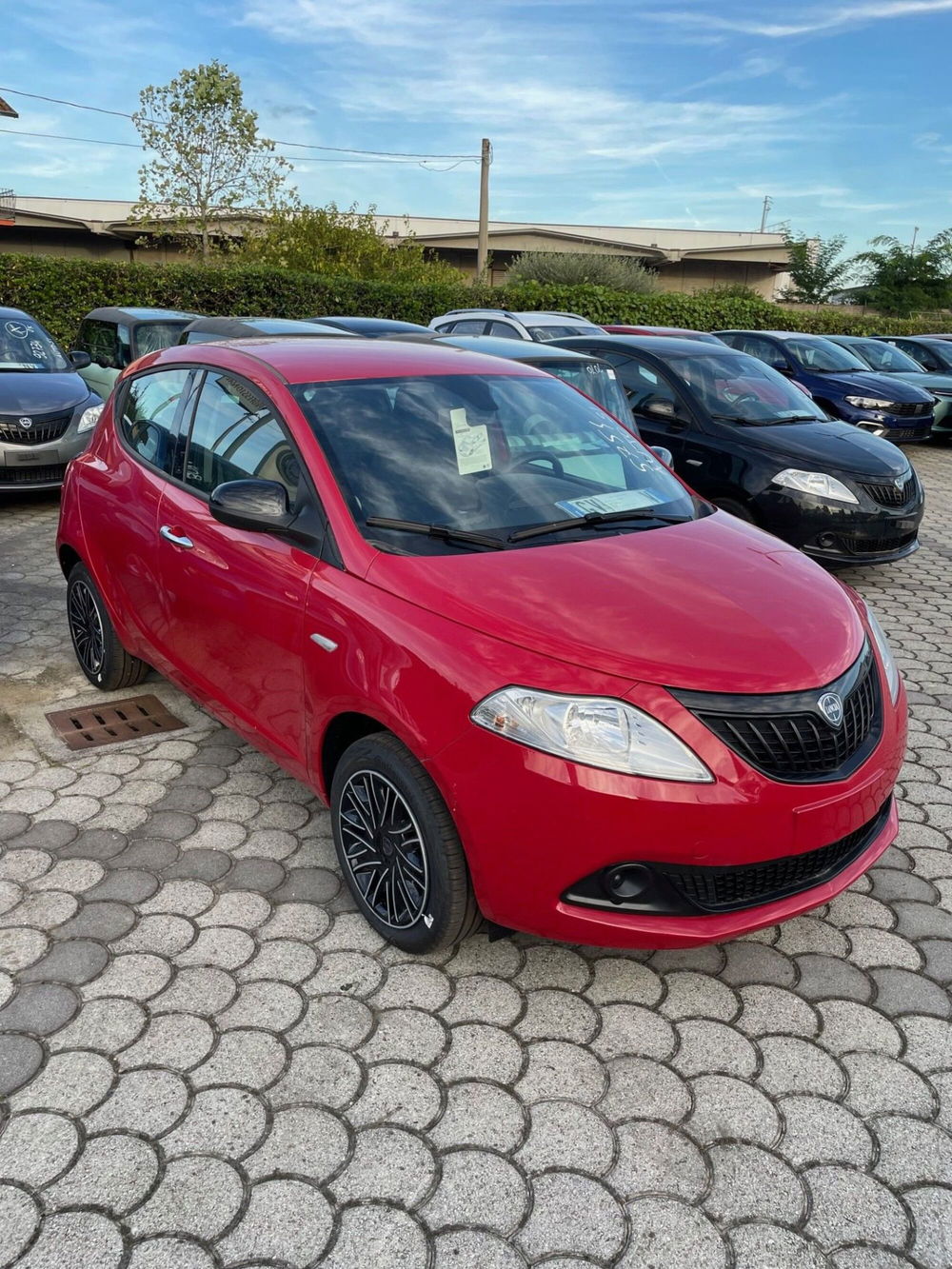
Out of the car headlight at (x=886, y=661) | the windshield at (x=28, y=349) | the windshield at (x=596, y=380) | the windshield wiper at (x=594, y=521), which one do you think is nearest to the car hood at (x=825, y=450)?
the windshield at (x=596, y=380)

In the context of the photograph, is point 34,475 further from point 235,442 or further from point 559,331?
point 559,331

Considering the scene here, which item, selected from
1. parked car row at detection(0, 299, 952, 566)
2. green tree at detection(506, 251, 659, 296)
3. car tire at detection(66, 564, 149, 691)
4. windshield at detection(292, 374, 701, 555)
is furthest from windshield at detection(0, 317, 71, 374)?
green tree at detection(506, 251, 659, 296)

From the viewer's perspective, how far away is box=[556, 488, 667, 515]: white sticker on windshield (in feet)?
11.4

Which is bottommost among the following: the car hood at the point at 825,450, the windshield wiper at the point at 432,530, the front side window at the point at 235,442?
the car hood at the point at 825,450

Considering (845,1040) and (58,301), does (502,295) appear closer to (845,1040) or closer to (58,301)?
(58,301)

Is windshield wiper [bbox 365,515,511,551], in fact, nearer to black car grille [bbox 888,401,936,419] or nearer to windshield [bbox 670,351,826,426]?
windshield [bbox 670,351,826,426]

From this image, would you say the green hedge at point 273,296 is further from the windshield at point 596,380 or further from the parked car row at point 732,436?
the windshield at point 596,380

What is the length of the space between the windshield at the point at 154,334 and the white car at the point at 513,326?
3.28m

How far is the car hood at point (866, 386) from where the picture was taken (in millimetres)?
12883

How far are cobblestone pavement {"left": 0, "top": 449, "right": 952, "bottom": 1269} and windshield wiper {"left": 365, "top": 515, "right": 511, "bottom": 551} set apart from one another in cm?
125

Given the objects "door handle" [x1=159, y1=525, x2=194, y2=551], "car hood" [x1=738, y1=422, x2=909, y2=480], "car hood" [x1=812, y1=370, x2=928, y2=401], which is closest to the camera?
"door handle" [x1=159, y1=525, x2=194, y2=551]

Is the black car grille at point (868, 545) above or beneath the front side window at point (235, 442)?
beneath

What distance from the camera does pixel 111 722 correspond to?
4.68m

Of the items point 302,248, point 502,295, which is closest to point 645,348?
point 502,295
